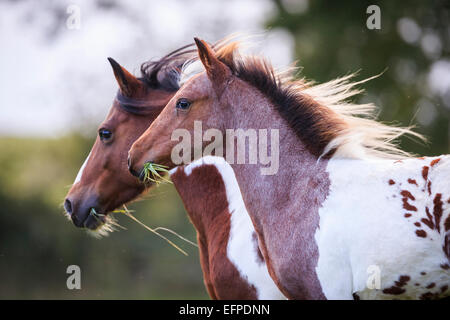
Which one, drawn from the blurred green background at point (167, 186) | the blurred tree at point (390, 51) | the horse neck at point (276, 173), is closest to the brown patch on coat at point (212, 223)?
the horse neck at point (276, 173)

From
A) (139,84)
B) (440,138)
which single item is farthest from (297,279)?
(440,138)

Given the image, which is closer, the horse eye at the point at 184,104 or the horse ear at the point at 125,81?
the horse eye at the point at 184,104

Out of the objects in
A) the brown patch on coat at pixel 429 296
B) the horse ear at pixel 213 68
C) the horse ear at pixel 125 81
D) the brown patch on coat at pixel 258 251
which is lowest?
the brown patch on coat at pixel 429 296

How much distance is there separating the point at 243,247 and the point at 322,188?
1.19 metres

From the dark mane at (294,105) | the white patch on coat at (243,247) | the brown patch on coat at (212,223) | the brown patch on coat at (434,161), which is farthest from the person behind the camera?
the brown patch on coat at (212,223)

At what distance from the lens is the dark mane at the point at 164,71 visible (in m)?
5.04

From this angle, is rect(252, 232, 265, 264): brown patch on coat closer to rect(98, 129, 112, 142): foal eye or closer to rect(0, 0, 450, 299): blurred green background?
rect(98, 129, 112, 142): foal eye

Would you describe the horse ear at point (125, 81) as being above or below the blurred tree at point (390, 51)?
below

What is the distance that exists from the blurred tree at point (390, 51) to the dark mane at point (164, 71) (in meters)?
6.50

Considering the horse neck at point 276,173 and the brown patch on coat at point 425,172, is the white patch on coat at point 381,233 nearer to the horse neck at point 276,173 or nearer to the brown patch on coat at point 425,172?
the brown patch on coat at point 425,172

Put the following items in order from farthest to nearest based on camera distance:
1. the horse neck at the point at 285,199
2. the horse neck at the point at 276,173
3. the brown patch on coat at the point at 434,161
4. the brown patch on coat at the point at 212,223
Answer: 1. the brown patch on coat at the point at 212,223
2. the horse neck at the point at 276,173
3. the horse neck at the point at 285,199
4. the brown patch on coat at the point at 434,161

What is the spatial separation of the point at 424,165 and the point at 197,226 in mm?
2329

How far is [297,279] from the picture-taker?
10.8 ft

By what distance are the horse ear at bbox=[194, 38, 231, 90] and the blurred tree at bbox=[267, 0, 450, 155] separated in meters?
7.56
